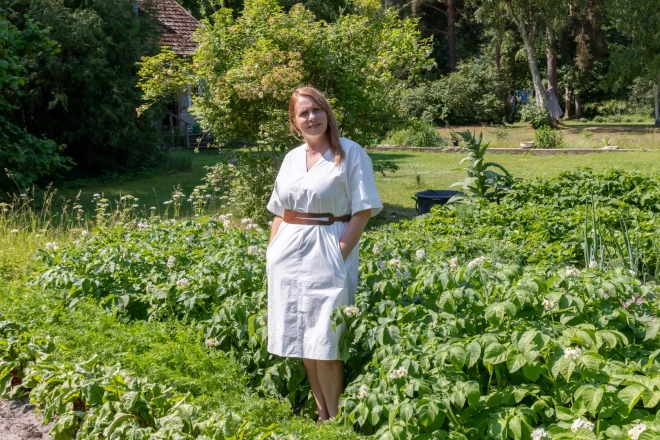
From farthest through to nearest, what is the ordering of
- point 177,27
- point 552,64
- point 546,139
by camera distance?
point 552,64 → point 177,27 → point 546,139

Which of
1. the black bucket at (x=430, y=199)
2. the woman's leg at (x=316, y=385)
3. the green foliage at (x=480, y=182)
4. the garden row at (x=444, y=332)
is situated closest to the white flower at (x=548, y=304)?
the garden row at (x=444, y=332)

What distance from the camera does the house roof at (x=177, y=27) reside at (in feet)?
85.4

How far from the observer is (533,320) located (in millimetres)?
3418

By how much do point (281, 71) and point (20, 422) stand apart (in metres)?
6.35

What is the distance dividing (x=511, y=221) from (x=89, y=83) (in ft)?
39.7

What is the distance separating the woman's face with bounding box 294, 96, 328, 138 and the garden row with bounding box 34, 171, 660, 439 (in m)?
0.86

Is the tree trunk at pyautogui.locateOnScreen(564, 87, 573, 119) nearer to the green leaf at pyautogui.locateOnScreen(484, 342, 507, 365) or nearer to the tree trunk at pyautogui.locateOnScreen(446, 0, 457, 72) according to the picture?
the tree trunk at pyautogui.locateOnScreen(446, 0, 457, 72)

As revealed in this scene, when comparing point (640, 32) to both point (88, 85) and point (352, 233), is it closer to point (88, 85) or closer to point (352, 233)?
point (88, 85)

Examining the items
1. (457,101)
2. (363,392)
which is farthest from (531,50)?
(363,392)

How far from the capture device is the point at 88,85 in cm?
1681

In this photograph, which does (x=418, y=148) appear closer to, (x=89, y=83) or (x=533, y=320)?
(x=89, y=83)

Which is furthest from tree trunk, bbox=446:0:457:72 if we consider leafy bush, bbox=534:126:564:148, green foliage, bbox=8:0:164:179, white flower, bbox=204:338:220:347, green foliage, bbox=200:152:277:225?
white flower, bbox=204:338:220:347

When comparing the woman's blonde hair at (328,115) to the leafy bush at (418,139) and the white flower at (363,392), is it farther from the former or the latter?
the leafy bush at (418,139)

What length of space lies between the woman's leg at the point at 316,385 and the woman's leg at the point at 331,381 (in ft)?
0.20
